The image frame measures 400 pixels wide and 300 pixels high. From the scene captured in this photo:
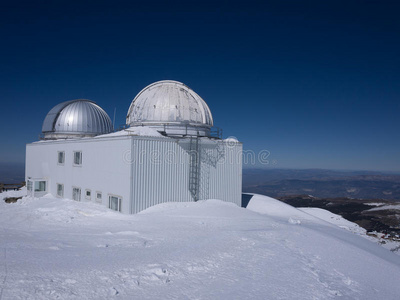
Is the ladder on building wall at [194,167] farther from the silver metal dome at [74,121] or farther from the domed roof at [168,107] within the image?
the silver metal dome at [74,121]

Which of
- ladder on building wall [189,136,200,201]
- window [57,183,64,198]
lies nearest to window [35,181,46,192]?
window [57,183,64,198]

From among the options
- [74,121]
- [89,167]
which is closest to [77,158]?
[89,167]

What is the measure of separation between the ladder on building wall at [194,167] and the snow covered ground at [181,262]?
405cm

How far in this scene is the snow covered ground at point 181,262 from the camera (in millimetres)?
5953

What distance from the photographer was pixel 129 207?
1510cm

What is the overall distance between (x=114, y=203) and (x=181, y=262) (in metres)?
9.70

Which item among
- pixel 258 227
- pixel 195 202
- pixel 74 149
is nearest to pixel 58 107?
pixel 74 149

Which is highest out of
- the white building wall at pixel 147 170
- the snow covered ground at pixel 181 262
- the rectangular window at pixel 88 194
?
the white building wall at pixel 147 170

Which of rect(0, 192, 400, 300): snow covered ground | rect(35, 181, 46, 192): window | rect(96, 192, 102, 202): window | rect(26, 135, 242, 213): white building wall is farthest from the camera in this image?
rect(35, 181, 46, 192): window

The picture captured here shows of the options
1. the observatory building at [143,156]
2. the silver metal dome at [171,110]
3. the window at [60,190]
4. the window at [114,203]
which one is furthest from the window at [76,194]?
the silver metal dome at [171,110]

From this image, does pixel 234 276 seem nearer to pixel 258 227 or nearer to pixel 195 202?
pixel 258 227

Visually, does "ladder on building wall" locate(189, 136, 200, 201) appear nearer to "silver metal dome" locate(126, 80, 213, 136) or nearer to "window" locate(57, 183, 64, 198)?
"silver metal dome" locate(126, 80, 213, 136)

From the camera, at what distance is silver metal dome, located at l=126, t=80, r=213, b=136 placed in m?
19.3

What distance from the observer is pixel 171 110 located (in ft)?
64.2
